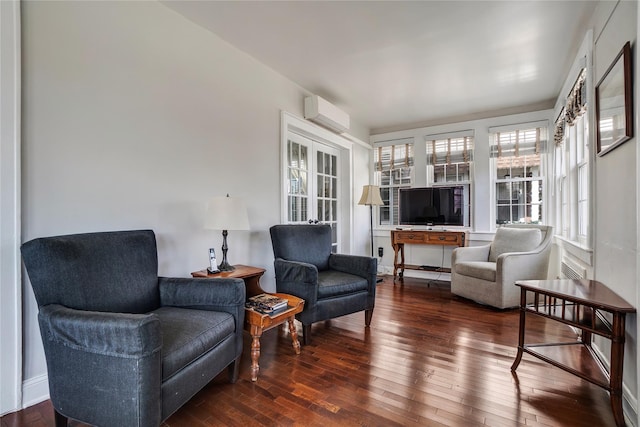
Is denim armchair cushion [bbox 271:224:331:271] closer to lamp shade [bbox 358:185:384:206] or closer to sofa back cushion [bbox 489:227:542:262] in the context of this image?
lamp shade [bbox 358:185:384:206]

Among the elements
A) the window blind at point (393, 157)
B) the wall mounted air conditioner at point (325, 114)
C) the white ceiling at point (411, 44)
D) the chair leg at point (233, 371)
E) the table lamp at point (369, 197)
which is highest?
the white ceiling at point (411, 44)

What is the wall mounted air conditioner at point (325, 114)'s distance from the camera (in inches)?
141

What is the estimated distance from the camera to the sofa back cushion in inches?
139

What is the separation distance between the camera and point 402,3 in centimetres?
218

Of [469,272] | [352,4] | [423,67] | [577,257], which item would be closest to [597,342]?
[577,257]

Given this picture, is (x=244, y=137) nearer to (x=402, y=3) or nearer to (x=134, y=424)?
(x=402, y=3)

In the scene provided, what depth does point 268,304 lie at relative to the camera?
6.75 ft

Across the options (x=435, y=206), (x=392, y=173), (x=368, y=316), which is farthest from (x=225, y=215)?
(x=392, y=173)

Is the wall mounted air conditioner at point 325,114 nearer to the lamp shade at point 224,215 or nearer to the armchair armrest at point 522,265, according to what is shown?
the lamp shade at point 224,215

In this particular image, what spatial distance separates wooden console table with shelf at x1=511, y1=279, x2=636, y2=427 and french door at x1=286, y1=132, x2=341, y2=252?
248cm

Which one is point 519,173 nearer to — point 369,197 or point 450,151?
point 450,151

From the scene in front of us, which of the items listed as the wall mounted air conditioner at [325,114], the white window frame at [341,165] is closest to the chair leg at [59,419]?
the white window frame at [341,165]

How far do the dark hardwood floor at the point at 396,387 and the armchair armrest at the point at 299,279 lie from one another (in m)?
0.39

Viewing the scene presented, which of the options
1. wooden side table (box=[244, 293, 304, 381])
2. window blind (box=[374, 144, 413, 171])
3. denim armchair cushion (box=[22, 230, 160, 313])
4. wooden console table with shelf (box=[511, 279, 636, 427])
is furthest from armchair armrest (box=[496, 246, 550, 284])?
denim armchair cushion (box=[22, 230, 160, 313])
